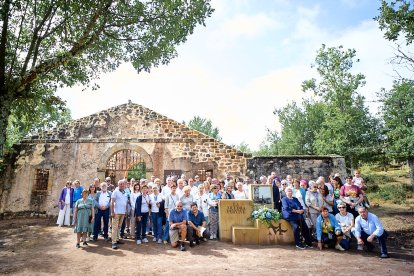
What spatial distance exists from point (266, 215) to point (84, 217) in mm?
4900

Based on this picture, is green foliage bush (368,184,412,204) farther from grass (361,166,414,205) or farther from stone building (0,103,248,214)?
stone building (0,103,248,214)

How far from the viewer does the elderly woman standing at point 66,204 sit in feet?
32.2

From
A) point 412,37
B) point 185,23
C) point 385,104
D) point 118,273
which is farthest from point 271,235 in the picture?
point 385,104

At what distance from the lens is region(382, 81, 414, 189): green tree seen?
16297mm

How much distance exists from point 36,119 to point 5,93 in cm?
258

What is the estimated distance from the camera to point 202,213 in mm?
7609

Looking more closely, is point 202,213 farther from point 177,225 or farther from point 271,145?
point 271,145

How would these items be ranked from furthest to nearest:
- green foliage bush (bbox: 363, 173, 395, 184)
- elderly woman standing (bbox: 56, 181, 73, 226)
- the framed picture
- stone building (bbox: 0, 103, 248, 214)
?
1. green foliage bush (bbox: 363, 173, 395, 184)
2. stone building (bbox: 0, 103, 248, 214)
3. elderly woman standing (bbox: 56, 181, 73, 226)
4. the framed picture

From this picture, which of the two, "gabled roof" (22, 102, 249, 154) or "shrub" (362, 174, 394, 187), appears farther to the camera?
"shrub" (362, 174, 394, 187)

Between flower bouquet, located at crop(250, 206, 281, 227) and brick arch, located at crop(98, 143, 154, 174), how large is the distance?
6.06 metres

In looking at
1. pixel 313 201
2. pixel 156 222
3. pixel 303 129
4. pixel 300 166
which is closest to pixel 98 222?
pixel 156 222

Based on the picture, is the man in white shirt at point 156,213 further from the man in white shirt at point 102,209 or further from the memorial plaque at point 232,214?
the memorial plaque at point 232,214

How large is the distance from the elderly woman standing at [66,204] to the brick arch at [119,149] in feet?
7.60

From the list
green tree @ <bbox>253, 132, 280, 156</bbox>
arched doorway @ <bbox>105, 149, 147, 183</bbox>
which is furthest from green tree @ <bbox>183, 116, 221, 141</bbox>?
arched doorway @ <bbox>105, 149, 147, 183</bbox>
